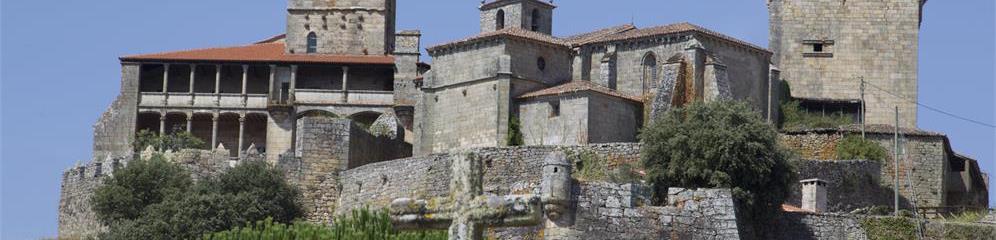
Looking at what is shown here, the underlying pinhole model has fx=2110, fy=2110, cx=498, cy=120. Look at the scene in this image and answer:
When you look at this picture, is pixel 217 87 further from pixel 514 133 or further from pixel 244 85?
pixel 514 133

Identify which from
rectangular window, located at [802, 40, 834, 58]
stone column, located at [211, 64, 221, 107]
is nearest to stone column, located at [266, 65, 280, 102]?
stone column, located at [211, 64, 221, 107]

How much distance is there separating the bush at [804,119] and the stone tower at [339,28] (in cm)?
1761

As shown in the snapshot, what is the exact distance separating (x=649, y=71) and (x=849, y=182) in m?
10.5

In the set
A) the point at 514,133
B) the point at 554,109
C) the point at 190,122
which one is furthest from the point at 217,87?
the point at 554,109

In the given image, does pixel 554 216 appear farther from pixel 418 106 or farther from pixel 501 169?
pixel 418 106

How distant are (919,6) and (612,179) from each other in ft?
77.5

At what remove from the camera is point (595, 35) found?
2864 inches

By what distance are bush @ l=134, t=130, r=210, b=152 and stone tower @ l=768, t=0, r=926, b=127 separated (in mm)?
20915

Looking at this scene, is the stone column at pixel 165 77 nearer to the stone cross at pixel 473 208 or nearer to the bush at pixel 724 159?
the bush at pixel 724 159

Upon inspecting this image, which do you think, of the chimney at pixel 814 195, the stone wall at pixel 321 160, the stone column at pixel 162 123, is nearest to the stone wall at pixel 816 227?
the chimney at pixel 814 195

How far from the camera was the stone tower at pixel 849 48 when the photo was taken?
75.2m

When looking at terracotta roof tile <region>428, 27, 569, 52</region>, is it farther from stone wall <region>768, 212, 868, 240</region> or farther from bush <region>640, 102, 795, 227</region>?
stone wall <region>768, 212, 868, 240</region>

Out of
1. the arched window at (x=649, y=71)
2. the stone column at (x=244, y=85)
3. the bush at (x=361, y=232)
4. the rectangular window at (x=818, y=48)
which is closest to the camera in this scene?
the bush at (x=361, y=232)

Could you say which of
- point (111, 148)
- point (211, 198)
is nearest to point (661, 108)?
point (211, 198)
